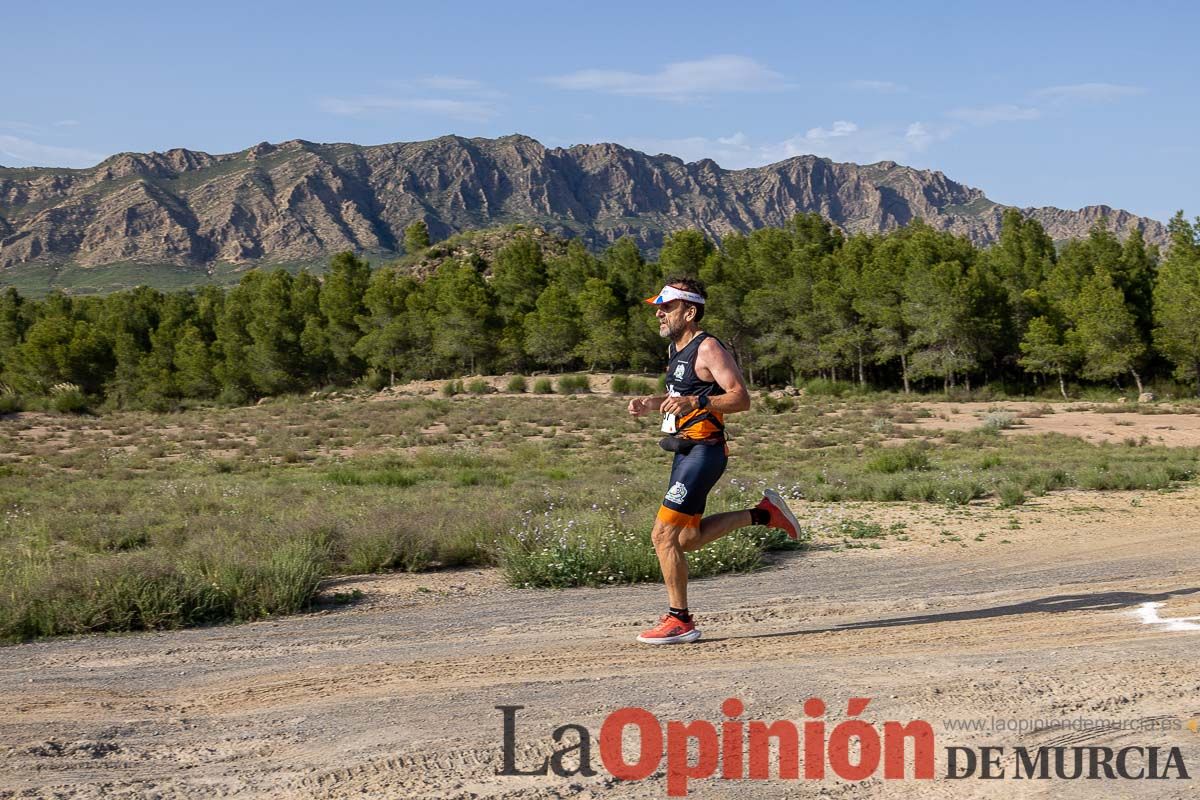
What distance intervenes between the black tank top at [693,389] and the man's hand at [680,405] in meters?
0.05

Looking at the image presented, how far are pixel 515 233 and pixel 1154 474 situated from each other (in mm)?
98065

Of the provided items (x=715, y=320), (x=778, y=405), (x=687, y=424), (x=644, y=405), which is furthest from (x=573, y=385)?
(x=687, y=424)

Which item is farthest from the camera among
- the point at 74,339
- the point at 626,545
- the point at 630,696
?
the point at 74,339

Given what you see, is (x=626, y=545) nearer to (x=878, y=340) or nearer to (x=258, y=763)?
(x=258, y=763)

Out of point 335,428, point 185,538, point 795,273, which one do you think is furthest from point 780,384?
point 185,538

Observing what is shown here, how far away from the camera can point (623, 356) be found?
6531 cm

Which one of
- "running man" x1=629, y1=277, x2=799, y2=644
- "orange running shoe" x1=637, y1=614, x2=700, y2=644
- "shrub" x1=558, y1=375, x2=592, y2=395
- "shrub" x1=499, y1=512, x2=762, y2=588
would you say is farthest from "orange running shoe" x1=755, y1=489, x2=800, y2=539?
"shrub" x1=558, y1=375, x2=592, y2=395

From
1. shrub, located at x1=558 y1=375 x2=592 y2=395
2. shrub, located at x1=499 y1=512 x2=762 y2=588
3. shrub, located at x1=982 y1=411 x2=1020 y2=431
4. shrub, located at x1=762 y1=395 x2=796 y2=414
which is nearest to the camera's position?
shrub, located at x1=499 y1=512 x2=762 y2=588

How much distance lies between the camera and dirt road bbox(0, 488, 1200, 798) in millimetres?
4281

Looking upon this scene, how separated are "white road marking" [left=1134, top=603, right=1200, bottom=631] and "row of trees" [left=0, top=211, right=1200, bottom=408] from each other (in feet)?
160

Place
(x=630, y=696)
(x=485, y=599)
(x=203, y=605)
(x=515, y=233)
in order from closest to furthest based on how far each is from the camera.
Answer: (x=630, y=696) < (x=203, y=605) < (x=485, y=599) < (x=515, y=233)

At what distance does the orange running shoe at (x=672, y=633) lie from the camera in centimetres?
642

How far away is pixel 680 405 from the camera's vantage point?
616 cm

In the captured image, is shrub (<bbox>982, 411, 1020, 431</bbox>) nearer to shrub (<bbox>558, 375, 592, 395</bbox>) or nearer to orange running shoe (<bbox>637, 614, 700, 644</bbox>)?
shrub (<bbox>558, 375, 592, 395</bbox>)
